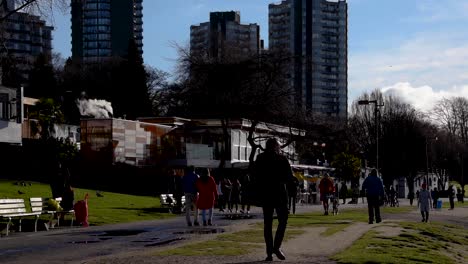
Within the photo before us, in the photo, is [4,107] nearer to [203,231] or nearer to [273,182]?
[203,231]

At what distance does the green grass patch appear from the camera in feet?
50.0

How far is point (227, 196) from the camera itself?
1645 inches

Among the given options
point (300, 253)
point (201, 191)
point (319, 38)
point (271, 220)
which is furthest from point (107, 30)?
point (271, 220)

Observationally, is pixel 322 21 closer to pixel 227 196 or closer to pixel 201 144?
pixel 201 144

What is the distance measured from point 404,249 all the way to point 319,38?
15838cm

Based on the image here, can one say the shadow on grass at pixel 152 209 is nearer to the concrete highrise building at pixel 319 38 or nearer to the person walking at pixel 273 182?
the person walking at pixel 273 182

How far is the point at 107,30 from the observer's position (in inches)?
6978

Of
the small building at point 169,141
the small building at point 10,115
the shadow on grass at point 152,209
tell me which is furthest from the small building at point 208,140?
the shadow on grass at point 152,209

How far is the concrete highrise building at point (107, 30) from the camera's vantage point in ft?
573

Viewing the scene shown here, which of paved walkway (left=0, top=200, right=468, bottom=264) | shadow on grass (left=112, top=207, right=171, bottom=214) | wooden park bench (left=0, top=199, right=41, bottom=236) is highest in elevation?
wooden park bench (left=0, top=199, right=41, bottom=236)

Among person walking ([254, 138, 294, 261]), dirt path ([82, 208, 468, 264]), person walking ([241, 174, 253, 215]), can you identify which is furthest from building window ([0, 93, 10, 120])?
person walking ([254, 138, 294, 261])

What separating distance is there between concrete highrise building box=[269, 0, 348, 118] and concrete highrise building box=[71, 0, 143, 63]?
101 feet

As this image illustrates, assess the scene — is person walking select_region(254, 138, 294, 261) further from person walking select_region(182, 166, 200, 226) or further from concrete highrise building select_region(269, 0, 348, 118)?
concrete highrise building select_region(269, 0, 348, 118)

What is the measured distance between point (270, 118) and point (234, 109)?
2.30 metres
